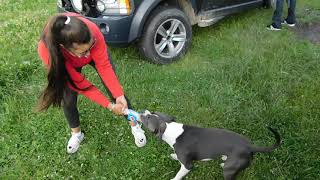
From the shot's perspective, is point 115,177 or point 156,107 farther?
point 156,107

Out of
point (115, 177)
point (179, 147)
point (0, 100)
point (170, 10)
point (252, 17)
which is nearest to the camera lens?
point (179, 147)

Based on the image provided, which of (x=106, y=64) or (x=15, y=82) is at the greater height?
(x=106, y=64)

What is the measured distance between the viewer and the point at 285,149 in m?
3.66

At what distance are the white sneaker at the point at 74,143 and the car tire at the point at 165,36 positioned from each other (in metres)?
1.61

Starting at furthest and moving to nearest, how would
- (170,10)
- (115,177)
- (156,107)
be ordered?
1. (170,10)
2. (156,107)
3. (115,177)

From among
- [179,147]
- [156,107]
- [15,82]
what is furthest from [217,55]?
[15,82]

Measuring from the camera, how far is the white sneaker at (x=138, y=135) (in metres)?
3.81

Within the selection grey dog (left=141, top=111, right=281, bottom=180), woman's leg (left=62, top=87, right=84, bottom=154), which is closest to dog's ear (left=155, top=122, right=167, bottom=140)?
grey dog (left=141, top=111, right=281, bottom=180)

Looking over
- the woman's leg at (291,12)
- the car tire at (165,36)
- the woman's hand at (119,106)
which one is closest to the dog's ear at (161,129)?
the woman's hand at (119,106)

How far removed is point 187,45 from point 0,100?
8.39ft

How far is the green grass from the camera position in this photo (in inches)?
A: 143

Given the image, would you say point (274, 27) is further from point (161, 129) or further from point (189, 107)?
point (161, 129)

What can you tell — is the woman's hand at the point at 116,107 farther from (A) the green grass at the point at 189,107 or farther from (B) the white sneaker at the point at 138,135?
(A) the green grass at the point at 189,107

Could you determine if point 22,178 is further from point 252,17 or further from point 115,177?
point 252,17
